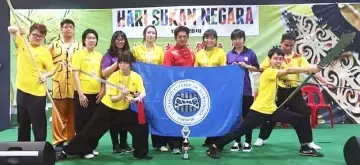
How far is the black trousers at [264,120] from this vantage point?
14.1 ft

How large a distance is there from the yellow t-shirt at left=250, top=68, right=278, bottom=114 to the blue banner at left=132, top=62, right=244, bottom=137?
0.25 meters

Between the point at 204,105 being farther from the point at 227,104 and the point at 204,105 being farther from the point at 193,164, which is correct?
the point at 193,164

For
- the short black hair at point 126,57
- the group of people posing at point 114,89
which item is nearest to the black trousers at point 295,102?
the group of people posing at point 114,89

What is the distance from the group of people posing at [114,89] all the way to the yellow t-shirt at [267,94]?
0.03ft

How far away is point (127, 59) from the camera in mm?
4215

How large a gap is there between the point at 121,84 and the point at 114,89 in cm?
9

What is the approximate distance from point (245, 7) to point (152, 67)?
9.77 feet

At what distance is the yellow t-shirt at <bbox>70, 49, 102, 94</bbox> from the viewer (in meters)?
4.37

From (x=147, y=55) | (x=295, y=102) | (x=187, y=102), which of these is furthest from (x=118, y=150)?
(x=295, y=102)

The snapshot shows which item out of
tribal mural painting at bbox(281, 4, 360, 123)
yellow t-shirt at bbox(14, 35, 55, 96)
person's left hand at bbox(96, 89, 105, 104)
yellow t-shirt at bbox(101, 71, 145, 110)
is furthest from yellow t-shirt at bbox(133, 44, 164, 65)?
tribal mural painting at bbox(281, 4, 360, 123)

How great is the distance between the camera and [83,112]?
4.41m

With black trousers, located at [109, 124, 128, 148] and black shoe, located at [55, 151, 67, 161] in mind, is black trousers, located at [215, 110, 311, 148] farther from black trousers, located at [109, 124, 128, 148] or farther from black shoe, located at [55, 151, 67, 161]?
black shoe, located at [55, 151, 67, 161]

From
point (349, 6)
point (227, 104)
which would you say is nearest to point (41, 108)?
point (227, 104)

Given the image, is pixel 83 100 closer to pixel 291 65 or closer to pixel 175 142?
pixel 175 142
